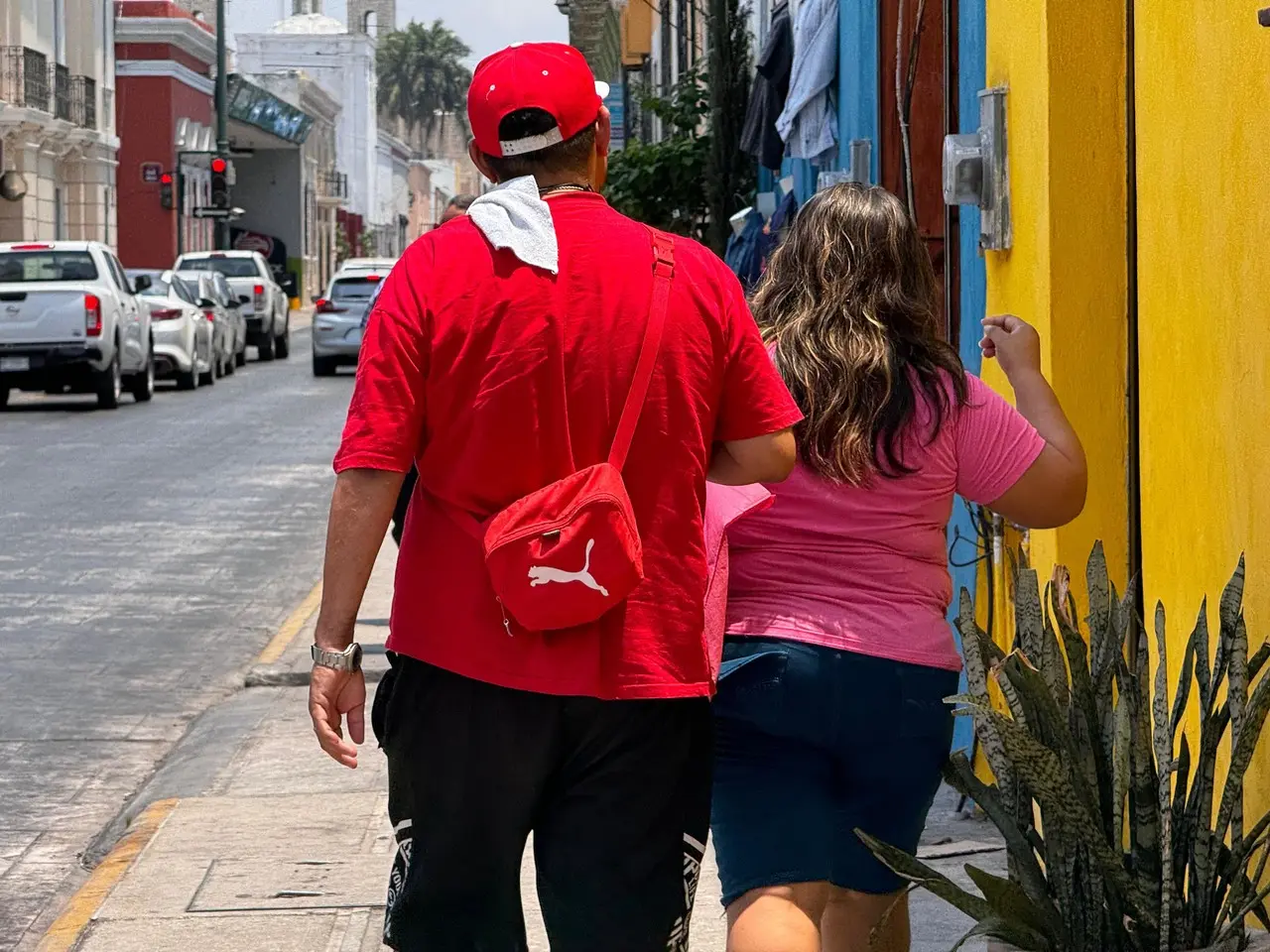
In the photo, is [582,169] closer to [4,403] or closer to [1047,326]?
[1047,326]

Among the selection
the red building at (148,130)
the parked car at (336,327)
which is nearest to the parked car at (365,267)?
the parked car at (336,327)

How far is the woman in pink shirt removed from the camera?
334cm

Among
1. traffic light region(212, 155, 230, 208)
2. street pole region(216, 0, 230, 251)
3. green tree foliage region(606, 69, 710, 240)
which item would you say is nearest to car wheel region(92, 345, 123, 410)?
green tree foliage region(606, 69, 710, 240)

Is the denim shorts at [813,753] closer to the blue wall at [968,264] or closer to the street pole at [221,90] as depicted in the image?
the blue wall at [968,264]

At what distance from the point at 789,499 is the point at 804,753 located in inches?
16.1

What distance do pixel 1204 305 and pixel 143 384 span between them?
21779 mm

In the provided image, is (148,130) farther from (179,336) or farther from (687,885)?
(687,885)

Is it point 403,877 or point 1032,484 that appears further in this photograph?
point 1032,484

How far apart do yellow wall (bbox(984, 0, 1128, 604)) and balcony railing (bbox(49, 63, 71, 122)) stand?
40.2 metres

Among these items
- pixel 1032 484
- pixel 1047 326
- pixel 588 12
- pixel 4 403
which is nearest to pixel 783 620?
pixel 1032 484

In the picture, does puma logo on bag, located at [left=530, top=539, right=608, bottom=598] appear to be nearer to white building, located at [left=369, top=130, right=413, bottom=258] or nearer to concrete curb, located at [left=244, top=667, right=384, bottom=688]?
concrete curb, located at [left=244, top=667, right=384, bottom=688]

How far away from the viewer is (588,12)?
39156mm

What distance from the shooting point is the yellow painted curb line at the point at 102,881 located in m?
5.04

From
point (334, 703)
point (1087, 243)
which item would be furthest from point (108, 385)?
point (334, 703)
